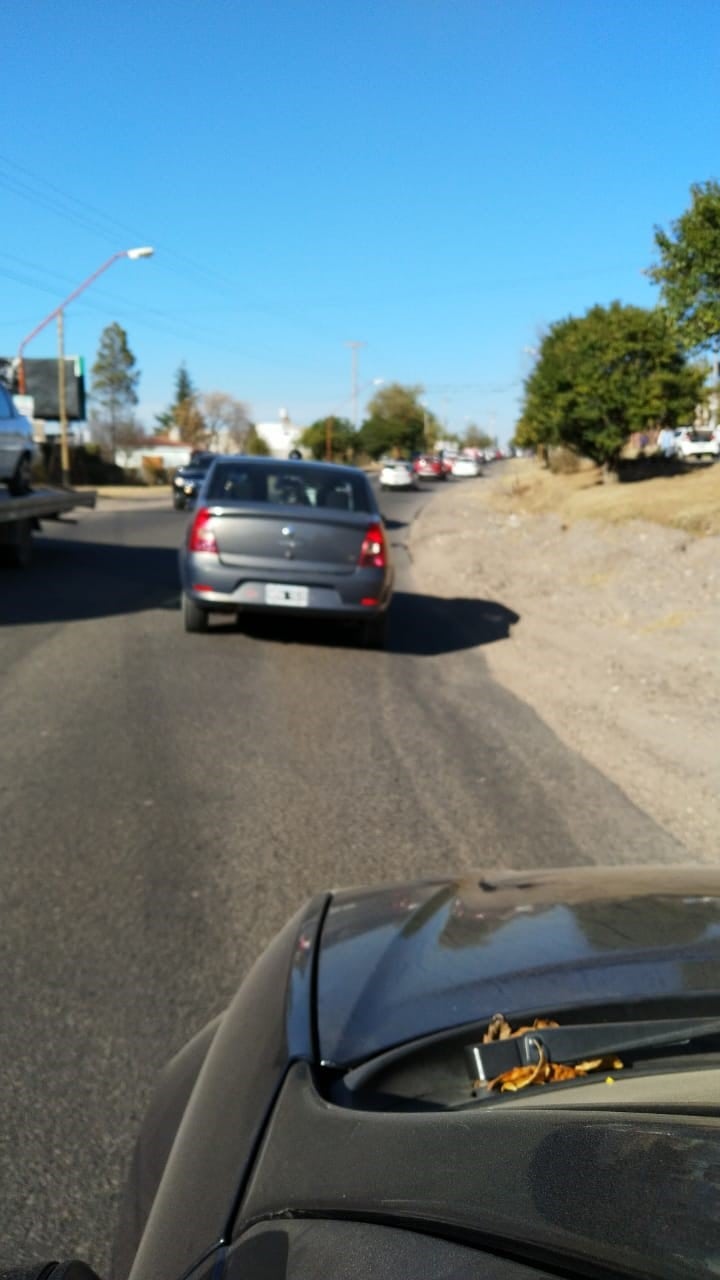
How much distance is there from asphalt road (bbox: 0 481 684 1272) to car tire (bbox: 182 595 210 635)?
6.9 inches

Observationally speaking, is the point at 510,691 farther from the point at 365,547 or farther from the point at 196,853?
the point at 196,853

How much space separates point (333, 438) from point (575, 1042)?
91.9 m

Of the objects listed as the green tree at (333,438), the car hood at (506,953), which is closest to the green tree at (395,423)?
the green tree at (333,438)

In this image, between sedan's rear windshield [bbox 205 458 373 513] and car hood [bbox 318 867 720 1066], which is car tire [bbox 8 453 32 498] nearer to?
sedan's rear windshield [bbox 205 458 373 513]

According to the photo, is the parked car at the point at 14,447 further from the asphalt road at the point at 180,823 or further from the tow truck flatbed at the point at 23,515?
the asphalt road at the point at 180,823

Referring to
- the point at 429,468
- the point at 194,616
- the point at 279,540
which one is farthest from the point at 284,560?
the point at 429,468

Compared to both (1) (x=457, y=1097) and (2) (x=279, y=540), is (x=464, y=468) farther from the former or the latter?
(1) (x=457, y=1097)

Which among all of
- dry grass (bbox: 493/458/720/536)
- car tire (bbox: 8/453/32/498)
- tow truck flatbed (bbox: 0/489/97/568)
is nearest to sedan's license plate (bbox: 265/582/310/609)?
tow truck flatbed (bbox: 0/489/97/568)

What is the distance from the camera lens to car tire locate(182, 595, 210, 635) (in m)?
11.7

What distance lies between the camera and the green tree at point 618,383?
3638 centimetres

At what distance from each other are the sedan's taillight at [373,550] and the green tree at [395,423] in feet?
313

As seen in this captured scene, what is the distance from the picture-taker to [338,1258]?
57.0 inches

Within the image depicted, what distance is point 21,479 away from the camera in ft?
55.0

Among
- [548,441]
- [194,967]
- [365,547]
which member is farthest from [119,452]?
[194,967]
